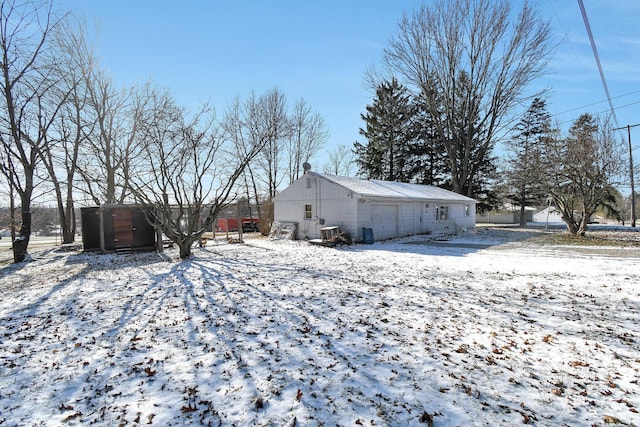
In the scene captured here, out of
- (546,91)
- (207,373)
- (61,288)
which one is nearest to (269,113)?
(61,288)

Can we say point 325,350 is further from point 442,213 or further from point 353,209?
point 442,213

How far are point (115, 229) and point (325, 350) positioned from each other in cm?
1196

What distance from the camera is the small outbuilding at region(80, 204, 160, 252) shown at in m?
12.5

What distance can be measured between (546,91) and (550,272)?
24269 mm

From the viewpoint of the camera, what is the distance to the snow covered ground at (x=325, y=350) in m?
2.61

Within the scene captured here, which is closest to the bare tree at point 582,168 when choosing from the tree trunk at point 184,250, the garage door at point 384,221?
the garage door at point 384,221

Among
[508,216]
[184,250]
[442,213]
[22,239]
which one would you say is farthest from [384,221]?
[508,216]

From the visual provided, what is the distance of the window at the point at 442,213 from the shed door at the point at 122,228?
15966 millimetres

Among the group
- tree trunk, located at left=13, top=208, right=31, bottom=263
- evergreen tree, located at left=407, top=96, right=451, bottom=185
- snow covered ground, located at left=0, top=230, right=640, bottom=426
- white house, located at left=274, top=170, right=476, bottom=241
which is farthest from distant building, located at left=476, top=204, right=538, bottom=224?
tree trunk, located at left=13, top=208, right=31, bottom=263

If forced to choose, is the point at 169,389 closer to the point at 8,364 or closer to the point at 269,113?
the point at 8,364

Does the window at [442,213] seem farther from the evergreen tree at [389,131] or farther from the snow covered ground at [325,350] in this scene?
the snow covered ground at [325,350]

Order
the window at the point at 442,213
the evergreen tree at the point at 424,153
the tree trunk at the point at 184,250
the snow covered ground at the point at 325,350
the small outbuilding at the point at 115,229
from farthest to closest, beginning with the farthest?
the evergreen tree at the point at 424,153 → the window at the point at 442,213 → the small outbuilding at the point at 115,229 → the tree trunk at the point at 184,250 → the snow covered ground at the point at 325,350

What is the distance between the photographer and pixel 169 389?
2918 mm

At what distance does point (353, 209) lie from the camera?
14.3 meters
